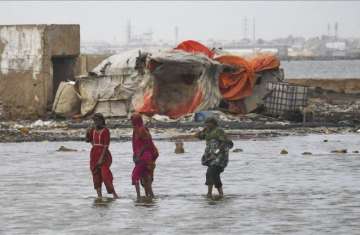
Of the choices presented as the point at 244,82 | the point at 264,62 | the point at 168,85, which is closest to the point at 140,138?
the point at 244,82

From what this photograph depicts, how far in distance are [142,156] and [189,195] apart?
38.4 inches

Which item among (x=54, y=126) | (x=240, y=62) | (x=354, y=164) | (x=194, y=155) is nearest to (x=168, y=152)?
(x=194, y=155)

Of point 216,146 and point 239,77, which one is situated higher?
point 216,146

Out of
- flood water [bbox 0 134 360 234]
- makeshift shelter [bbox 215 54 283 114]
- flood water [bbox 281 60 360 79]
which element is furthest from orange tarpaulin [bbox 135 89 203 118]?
flood water [bbox 281 60 360 79]

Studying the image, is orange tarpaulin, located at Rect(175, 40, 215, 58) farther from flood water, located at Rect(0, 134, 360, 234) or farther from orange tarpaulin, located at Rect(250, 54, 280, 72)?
flood water, located at Rect(0, 134, 360, 234)

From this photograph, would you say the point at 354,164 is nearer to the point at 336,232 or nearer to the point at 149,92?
the point at 336,232

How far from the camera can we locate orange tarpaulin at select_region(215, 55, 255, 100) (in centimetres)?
3256

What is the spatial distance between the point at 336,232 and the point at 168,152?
435 inches

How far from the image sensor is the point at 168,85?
108 feet

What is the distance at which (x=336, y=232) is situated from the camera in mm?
13531

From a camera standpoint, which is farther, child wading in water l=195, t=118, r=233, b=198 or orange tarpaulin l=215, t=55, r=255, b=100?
orange tarpaulin l=215, t=55, r=255, b=100

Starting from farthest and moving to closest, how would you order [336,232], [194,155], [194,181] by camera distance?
[194,155]
[194,181]
[336,232]

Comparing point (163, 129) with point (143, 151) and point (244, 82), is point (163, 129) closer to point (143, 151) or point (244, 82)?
point (244, 82)

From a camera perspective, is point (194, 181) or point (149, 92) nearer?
point (194, 181)
